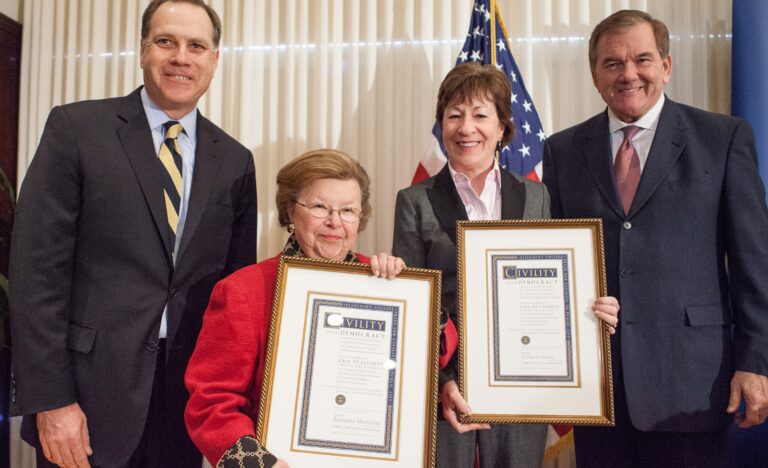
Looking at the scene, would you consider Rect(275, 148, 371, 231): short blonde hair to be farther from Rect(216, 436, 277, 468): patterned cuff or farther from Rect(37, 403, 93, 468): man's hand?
Rect(37, 403, 93, 468): man's hand

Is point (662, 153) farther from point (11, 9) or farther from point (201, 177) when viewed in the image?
point (11, 9)

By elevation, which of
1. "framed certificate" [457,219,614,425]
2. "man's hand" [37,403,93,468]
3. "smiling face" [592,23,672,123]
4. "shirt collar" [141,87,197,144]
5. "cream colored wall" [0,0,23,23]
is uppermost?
"cream colored wall" [0,0,23,23]

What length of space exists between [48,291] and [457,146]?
1.43 metres

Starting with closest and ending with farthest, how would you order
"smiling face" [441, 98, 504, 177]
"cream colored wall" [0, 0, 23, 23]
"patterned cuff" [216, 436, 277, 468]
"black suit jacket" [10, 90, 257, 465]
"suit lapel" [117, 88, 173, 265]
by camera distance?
"patterned cuff" [216, 436, 277, 468], "black suit jacket" [10, 90, 257, 465], "suit lapel" [117, 88, 173, 265], "smiling face" [441, 98, 504, 177], "cream colored wall" [0, 0, 23, 23]

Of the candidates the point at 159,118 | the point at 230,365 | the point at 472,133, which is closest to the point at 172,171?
the point at 159,118

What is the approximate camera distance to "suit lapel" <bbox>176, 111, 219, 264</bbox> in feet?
7.06

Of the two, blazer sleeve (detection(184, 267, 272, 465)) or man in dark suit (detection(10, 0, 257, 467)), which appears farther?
man in dark suit (detection(10, 0, 257, 467))

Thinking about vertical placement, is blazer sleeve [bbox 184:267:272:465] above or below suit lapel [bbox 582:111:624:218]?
below

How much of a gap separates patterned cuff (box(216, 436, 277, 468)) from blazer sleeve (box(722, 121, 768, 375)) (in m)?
1.56

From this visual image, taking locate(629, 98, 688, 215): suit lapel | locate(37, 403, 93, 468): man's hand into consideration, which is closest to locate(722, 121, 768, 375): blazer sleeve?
locate(629, 98, 688, 215): suit lapel

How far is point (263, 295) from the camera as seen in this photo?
176cm

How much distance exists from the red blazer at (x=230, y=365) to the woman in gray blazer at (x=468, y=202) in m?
0.59

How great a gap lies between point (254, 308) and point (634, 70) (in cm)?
162

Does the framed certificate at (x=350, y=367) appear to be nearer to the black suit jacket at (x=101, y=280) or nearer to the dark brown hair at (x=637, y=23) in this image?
the black suit jacket at (x=101, y=280)
